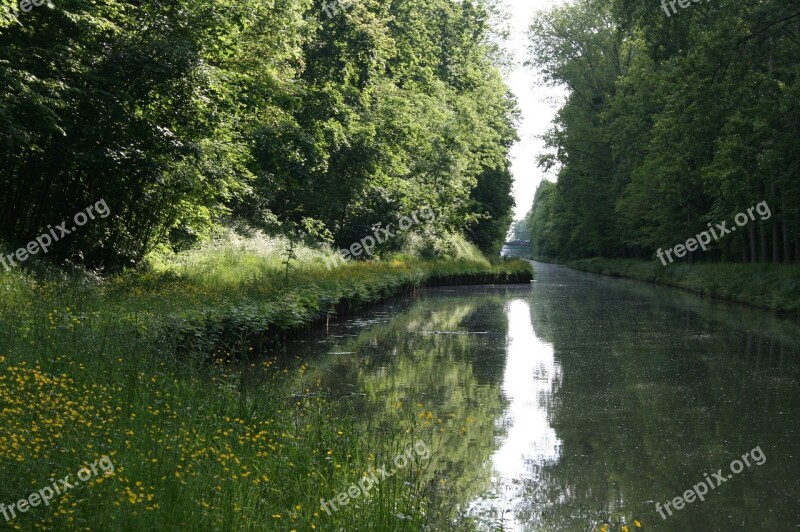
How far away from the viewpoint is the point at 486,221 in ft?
195

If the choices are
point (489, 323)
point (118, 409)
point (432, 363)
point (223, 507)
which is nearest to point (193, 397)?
point (118, 409)

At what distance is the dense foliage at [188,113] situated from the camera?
46.1 feet

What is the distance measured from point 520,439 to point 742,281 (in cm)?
2432

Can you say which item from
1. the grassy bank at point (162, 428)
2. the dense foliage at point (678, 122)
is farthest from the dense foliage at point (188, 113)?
the dense foliage at point (678, 122)

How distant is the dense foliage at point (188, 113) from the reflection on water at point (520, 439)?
23.9ft

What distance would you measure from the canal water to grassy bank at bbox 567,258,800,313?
13.8 feet

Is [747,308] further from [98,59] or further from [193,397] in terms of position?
[193,397]

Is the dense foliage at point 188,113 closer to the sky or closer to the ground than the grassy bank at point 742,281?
closer to the sky

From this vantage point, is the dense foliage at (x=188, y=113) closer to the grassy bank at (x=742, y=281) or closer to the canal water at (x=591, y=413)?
the canal water at (x=591, y=413)

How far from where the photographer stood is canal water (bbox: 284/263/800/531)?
6.99 metres

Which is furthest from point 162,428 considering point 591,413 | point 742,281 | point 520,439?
point 742,281

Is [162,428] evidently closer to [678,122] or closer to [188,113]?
[188,113]

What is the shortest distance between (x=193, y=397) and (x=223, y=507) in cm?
297

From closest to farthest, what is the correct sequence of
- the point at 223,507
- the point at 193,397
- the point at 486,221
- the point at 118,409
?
the point at 223,507 → the point at 118,409 → the point at 193,397 → the point at 486,221
